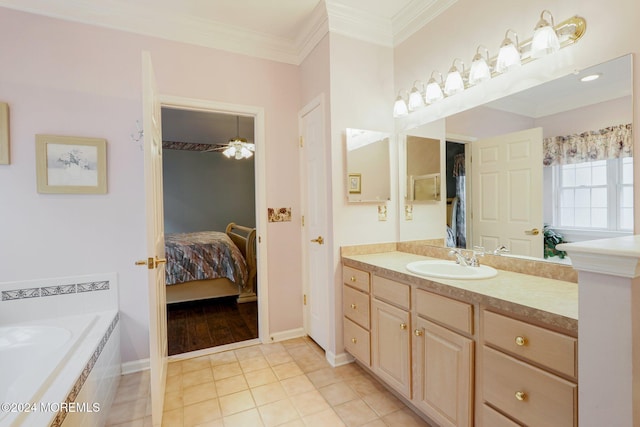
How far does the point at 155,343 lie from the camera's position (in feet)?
5.25

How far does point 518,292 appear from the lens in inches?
49.8

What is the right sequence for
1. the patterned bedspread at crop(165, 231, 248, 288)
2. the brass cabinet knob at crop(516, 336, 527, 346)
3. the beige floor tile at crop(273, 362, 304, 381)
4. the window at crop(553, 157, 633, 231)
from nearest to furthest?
the brass cabinet knob at crop(516, 336, 527, 346) < the window at crop(553, 157, 633, 231) < the beige floor tile at crop(273, 362, 304, 381) < the patterned bedspread at crop(165, 231, 248, 288)

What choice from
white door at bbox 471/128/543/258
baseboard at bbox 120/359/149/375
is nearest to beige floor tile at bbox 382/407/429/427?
white door at bbox 471/128/543/258

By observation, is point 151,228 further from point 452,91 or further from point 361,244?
point 452,91

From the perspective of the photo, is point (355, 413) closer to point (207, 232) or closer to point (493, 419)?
point (493, 419)

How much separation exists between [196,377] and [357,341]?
1.17 m

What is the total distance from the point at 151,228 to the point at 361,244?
4.63ft

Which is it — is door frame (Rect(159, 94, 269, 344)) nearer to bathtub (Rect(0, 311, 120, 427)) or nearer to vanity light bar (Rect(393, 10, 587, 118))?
bathtub (Rect(0, 311, 120, 427))

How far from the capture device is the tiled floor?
5.59ft

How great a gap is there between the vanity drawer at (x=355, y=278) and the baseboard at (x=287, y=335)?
2.83 ft

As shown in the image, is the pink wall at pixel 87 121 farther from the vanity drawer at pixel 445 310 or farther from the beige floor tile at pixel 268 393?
the vanity drawer at pixel 445 310

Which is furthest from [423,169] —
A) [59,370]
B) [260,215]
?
[59,370]

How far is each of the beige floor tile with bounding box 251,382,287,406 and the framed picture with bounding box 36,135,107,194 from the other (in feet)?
5.70

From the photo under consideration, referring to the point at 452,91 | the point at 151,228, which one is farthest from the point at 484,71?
the point at 151,228
